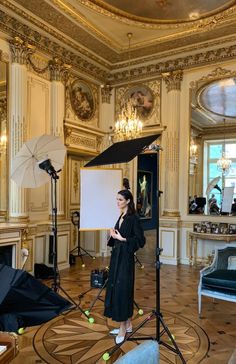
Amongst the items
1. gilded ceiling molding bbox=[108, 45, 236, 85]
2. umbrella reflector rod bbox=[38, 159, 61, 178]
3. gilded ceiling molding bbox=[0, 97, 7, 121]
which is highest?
gilded ceiling molding bbox=[108, 45, 236, 85]

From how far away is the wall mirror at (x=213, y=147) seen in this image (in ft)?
21.1

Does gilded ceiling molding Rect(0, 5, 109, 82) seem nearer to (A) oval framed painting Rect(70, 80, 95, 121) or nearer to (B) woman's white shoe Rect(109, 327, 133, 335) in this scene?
(A) oval framed painting Rect(70, 80, 95, 121)

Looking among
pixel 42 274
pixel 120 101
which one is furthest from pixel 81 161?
pixel 42 274

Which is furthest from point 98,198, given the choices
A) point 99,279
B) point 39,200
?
point 39,200

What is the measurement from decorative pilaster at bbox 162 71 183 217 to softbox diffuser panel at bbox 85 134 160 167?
389cm

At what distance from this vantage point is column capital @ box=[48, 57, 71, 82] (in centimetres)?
633

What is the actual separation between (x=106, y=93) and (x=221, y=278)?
18.0 ft

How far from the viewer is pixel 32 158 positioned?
383 centimetres

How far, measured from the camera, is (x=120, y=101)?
310 inches

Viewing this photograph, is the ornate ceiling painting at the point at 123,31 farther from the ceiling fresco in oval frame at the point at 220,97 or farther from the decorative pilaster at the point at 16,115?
the ceiling fresco in oval frame at the point at 220,97

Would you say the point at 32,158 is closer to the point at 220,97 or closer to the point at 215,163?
the point at 215,163

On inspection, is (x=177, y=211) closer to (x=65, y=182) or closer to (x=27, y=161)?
(x=65, y=182)

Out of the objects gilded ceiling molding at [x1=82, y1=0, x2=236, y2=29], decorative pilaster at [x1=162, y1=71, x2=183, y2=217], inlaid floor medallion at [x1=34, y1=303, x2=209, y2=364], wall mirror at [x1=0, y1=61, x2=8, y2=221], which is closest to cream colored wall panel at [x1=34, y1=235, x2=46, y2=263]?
wall mirror at [x1=0, y1=61, x2=8, y2=221]

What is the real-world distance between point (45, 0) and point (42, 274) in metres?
4.65
